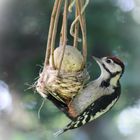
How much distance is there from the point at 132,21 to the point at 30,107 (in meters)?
0.71

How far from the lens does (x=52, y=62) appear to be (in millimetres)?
1988

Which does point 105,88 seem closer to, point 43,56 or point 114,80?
point 114,80

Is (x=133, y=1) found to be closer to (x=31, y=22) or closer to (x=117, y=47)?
(x=117, y=47)

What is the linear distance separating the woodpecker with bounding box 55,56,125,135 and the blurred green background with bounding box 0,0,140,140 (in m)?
0.71

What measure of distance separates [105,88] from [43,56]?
98 cm

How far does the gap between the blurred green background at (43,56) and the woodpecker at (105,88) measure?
2.34 feet

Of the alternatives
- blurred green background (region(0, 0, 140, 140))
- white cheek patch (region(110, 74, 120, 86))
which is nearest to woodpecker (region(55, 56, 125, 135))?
white cheek patch (region(110, 74, 120, 86))

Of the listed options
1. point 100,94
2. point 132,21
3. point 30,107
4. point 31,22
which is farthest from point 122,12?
point 100,94

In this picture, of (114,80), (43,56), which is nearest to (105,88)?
(114,80)

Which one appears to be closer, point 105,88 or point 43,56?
point 105,88

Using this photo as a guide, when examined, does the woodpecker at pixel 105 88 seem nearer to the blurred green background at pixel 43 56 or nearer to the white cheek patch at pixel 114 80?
the white cheek patch at pixel 114 80

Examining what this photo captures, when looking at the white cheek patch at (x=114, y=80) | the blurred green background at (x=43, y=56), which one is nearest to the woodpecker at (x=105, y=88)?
the white cheek patch at (x=114, y=80)

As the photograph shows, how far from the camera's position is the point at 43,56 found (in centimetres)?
311

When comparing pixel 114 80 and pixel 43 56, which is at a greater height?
pixel 114 80
